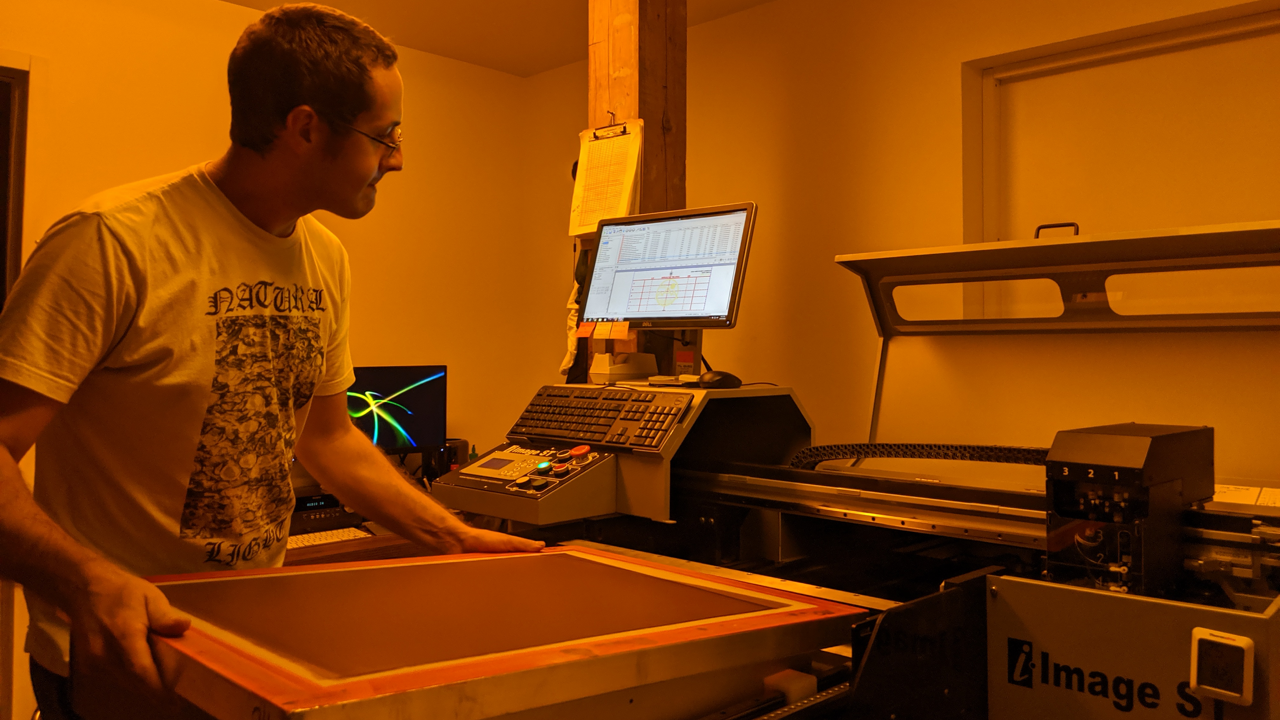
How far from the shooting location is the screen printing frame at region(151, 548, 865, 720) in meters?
0.51

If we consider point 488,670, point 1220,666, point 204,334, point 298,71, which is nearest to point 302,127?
point 298,71

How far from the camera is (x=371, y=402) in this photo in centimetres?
301

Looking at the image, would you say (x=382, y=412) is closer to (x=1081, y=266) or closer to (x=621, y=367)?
(x=621, y=367)

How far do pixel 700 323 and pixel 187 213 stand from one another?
1019 mm

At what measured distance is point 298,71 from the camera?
39.6 inches

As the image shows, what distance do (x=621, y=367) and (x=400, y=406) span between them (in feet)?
4.36

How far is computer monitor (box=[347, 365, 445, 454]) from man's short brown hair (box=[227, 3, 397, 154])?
1999 mm

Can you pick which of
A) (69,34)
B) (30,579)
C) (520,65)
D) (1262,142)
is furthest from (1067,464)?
(520,65)

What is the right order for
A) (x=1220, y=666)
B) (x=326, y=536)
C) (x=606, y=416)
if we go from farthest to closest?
(x=326, y=536)
(x=606, y=416)
(x=1220, y=666)

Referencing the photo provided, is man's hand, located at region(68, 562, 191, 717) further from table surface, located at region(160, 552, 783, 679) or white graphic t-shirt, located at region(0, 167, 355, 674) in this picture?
white graphic t-shirt, located at region(0, 167, 355, 674)

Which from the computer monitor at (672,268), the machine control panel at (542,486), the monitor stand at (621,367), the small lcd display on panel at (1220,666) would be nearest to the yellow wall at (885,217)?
the monitor stand at (621,367)

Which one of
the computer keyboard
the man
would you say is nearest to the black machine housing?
the man

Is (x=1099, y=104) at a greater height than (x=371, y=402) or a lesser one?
greater

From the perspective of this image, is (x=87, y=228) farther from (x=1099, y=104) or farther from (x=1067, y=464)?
(x=1099, y=104)
